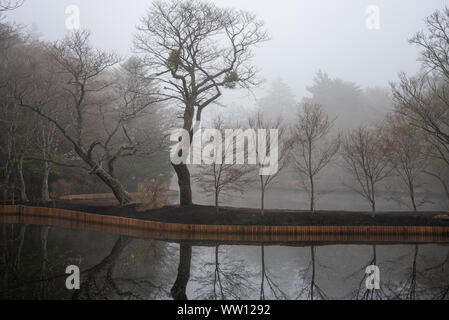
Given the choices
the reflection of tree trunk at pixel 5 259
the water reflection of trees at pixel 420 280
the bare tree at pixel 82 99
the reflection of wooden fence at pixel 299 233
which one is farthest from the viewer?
the bare tree at pixel 82 99

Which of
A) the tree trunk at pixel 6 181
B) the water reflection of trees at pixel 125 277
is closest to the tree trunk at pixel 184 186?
the water reflection of trees at pixel 125 277

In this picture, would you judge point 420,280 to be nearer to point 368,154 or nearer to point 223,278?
point 223,278

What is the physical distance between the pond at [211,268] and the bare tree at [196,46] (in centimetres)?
528

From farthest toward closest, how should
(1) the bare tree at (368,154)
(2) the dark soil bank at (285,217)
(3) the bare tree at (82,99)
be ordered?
1. (3) the bare tree at (82,99)
2. (1) the bare tree at (368,154)
3. (2) the dark soil bank at (285,217)

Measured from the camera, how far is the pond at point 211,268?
25.2 feet

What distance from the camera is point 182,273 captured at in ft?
29.8

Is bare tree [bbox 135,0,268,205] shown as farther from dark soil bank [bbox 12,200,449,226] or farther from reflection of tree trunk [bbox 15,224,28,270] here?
reflection of tree trunk [bbox 15,224,28,270]

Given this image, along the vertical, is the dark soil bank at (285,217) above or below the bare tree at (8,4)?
below

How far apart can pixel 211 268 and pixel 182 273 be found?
3.00ft

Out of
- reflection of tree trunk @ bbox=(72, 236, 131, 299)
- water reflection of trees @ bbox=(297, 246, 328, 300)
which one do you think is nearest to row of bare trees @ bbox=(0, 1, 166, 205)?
reflection of tree trunk @ bbox=(72, 236, 131, 299)

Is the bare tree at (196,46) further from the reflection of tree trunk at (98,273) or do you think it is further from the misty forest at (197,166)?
the reflection of tree trunk at (98,273)

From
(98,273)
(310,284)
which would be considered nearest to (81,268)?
(98,273)

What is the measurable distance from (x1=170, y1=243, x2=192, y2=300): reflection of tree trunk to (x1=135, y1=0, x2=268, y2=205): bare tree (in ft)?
15.8

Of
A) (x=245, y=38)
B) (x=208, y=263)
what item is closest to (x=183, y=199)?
(x=208, y=263)
